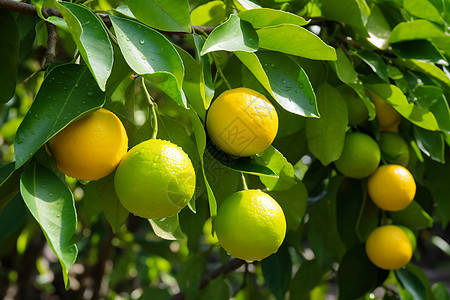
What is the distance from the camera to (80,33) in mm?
541

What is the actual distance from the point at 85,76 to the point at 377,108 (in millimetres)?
539

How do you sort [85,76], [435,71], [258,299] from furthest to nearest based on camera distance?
[258,299], [435,71], [85,76]

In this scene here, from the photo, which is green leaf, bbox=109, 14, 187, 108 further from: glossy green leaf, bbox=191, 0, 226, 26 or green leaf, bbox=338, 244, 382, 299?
green leaf, bbox=338, 244, 382, 299

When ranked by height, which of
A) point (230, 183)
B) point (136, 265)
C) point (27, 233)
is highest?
point (230, 183)

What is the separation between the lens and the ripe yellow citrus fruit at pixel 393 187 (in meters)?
0.92

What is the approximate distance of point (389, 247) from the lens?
0.97 metres

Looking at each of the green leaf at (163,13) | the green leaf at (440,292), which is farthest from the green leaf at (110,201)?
the green leaf at (440,292)

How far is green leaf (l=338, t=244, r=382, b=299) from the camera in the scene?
3.46 feet

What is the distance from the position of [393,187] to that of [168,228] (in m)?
0.41

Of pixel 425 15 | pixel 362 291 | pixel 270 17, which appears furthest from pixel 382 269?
pixel 270 17

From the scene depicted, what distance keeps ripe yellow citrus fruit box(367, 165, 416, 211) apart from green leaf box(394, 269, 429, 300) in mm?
209

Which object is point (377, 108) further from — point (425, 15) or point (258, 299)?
point (258, 299)

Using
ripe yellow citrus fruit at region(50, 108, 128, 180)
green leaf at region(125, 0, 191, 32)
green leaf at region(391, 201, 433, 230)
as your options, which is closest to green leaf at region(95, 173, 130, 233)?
ripe yellow citrus fruit at region(50, 108, 128, 180)

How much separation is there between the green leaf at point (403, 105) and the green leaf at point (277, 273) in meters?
0.46
